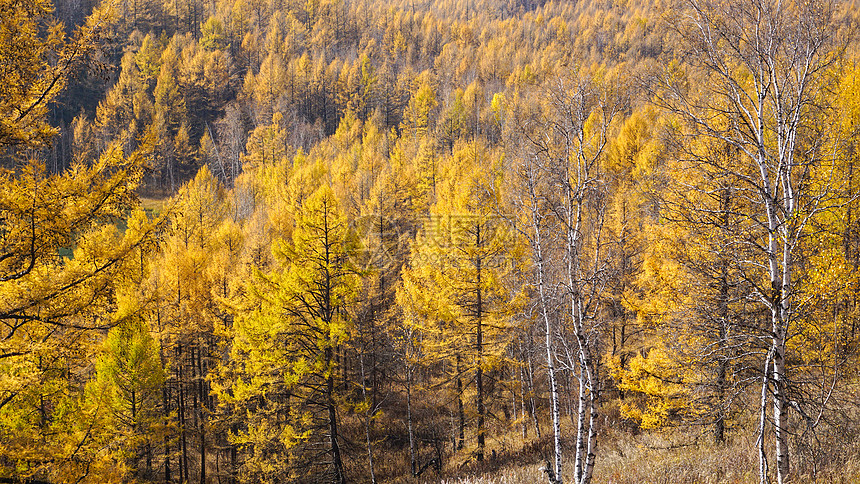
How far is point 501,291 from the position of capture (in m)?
15.3

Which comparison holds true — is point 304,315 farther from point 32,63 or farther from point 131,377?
point 32,63

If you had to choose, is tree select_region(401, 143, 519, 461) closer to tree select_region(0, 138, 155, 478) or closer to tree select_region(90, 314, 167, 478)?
tree select_region(90, 314, 167, 478)

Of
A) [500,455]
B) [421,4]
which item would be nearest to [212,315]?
[500,455]

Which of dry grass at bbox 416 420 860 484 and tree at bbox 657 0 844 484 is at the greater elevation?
tree at bbox 657 0 844 484

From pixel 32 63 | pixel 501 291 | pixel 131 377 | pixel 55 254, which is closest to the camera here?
pixel 32 63

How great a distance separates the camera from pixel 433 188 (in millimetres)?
35250

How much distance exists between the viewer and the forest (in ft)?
21.0

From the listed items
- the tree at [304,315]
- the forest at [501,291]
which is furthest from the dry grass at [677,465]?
the tree at [304,315]

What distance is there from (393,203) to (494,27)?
106396mm

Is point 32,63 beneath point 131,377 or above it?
above

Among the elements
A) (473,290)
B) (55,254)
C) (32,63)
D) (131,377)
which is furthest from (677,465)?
(131,377)

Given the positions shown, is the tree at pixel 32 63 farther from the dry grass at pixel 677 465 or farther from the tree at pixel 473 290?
the tree at pixel 473 290

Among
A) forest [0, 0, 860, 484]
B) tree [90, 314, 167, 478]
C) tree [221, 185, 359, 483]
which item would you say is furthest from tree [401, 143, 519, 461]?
tree [90, 314, 167, 478]

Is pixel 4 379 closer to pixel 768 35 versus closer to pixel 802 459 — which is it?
pixel 768 35
